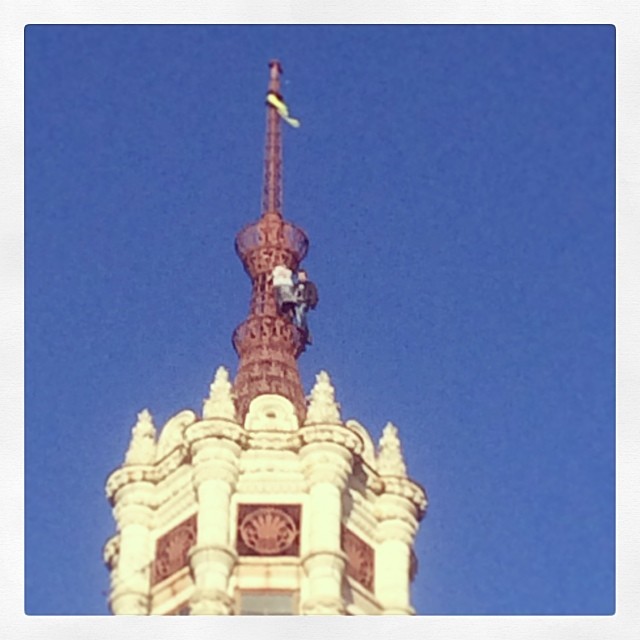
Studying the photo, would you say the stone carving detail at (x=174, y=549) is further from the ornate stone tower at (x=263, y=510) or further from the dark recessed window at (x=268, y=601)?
the dark recessed window at (x=268, y=601)

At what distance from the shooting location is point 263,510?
5894cm

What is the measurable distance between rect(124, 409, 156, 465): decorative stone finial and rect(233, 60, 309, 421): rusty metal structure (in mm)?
2828

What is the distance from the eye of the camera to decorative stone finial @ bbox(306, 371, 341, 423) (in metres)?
60.8

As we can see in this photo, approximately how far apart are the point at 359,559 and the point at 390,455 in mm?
3580

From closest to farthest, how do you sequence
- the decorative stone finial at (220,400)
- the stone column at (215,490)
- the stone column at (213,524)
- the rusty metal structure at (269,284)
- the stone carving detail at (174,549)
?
1. the stone column at (213,524)
2. the stone column at (215,490)
3. the stone carving detail at (174,549)
4. the decorative stone finial at (220,400)
5. the rusty metal structure at (269,284)

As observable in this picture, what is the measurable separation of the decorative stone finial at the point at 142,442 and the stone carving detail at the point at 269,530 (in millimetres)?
3767

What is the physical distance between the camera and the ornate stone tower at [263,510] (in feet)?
188

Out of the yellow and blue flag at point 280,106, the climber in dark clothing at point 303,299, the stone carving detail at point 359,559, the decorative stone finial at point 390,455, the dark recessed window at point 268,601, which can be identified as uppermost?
the yellow and blue flag at point 280,106

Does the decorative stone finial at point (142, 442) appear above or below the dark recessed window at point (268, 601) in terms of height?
above

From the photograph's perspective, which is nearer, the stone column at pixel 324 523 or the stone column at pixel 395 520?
the stone column at pixel 324 523

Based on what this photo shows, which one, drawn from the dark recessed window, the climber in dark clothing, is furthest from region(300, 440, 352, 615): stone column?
the climber in dark clothing

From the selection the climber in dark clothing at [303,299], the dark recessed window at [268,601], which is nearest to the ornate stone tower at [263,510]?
the dark recessed window at [268,601]

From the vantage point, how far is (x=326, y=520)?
2292 inches
